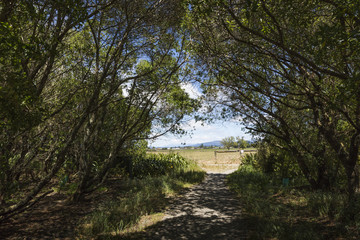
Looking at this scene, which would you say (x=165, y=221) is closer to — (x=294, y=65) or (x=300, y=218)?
(x=300, y=218)

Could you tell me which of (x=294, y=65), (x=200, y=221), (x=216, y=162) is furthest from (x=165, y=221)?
(x=216, y=162)

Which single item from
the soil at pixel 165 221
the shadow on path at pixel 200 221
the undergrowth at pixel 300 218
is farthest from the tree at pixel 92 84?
the undergrowth at pixel 300 218

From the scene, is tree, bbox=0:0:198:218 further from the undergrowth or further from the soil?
the undergrowth

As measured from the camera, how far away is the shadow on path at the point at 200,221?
15.9 ft

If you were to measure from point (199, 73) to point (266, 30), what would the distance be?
3.20 meters

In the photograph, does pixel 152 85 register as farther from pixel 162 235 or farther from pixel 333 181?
pixel 333 181

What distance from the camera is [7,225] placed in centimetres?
532

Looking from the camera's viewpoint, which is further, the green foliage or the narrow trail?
the green foliage

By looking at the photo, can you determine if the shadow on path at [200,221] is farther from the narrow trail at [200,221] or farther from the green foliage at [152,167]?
the green foliage at [152,167]

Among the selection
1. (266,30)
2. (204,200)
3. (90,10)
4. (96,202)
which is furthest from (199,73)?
(96,202)

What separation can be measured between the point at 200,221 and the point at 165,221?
954 millimetres

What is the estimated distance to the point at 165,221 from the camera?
5.73m

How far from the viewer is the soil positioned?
487 cm

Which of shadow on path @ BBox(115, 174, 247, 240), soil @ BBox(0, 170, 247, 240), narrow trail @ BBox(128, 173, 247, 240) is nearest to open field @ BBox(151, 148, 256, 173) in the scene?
narrow trail @ BBox(128, 173, 247, 240)
